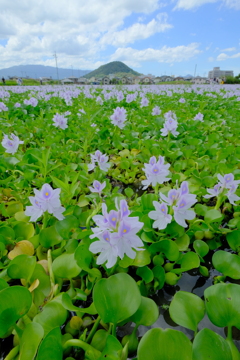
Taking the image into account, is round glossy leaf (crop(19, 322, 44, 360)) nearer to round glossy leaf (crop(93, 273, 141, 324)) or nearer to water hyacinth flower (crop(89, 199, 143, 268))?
round glossy leaf (crop(93, 273, 141, 324))

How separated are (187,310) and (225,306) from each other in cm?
15

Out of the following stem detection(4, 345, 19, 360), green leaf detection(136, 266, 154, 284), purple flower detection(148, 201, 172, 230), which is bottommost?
stem detection(4, 345, 19, 360)

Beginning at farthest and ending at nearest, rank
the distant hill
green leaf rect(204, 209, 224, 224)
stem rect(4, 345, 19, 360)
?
the distant hill < green leaf rect(204, 209, 224, 224) < stem rect(4, 345, 19, 360)

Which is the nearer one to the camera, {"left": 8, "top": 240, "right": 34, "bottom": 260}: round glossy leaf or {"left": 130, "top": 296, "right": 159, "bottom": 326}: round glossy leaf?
{"left": 130, "top": 296, "right": 159, "bottom": 326}: round glossy leaf

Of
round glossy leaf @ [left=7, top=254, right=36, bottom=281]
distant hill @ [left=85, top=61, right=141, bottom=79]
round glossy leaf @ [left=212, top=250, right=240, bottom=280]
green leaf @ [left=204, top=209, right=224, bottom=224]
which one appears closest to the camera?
round glossy leaf @ [left=7, top=254, right=36, bottom=281]

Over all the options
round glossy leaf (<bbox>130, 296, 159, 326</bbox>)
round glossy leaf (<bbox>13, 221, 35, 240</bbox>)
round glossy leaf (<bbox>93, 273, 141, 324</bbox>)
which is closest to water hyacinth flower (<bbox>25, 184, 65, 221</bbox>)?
round glossy leaf (<bbox>13, 221, 35, 240</bbox>)

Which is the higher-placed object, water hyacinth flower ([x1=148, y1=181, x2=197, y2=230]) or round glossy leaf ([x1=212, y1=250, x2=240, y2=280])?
water hyacinth flower ([x1=148, y1=181, x2=197, y2=230])

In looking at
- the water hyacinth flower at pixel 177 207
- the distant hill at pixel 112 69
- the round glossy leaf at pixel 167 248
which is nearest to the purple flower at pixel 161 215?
the water hyacinth flower at pixel 177 207

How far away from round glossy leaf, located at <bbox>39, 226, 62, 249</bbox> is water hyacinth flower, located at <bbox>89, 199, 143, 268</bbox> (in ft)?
1.90

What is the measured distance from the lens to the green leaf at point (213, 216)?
1480 mm

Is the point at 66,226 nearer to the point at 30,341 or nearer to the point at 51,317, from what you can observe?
the point at 51,317

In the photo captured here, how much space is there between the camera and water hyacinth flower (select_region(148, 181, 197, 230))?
3.87 ft

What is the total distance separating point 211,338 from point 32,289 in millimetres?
795

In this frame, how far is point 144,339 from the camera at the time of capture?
0.72 m
